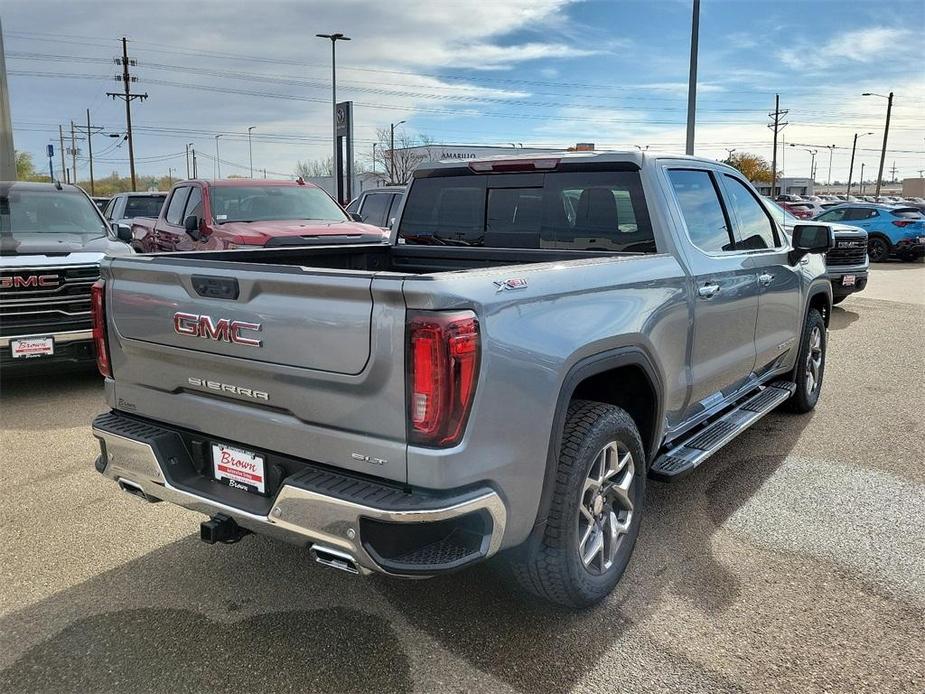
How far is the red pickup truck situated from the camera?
9574 mm

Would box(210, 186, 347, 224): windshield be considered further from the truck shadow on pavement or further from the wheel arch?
the wheel arch

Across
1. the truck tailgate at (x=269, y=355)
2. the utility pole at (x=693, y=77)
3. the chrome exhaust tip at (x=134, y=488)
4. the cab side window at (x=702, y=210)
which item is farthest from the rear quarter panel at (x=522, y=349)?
the utility pole at (x=693, y=77)

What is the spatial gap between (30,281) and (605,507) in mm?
5391

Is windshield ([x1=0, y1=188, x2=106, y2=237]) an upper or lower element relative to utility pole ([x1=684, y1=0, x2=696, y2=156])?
lower

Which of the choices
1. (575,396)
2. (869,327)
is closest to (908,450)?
(575,396)

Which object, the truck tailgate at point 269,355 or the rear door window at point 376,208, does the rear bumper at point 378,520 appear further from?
the rear door window at point 376,208

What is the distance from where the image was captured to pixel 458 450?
2.37 metres

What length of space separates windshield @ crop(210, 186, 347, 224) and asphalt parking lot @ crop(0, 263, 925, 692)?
20.3 feet

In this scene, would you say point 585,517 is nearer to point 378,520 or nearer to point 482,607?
point 482,607

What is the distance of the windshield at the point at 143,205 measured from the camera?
17.1 m

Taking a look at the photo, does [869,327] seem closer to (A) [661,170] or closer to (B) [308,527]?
(A) [661,170]

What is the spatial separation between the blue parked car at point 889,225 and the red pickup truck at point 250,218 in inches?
643

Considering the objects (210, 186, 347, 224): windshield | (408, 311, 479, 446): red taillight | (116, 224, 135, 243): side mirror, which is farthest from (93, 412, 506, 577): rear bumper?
(210, 186, 347, 224): windshield

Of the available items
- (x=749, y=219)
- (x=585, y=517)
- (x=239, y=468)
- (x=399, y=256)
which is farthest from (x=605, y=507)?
(x=749, y=219)
